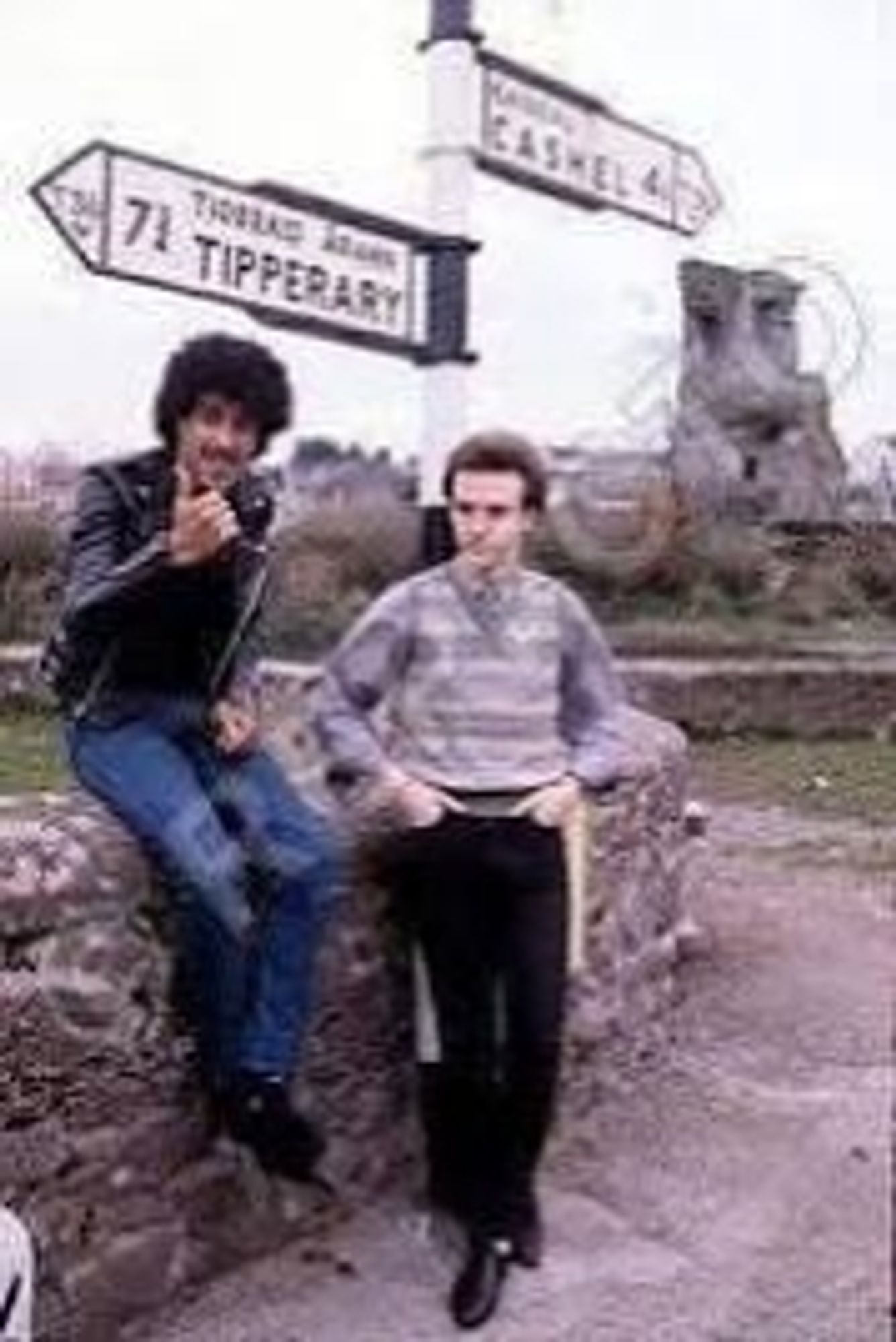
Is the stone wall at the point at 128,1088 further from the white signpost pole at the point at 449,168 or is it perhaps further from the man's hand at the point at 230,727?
the white signpost pole at the point at 449,168

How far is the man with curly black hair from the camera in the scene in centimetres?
411

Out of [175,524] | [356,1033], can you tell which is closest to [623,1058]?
[356,1033]

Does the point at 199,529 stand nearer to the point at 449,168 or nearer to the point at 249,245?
the point at 249,245

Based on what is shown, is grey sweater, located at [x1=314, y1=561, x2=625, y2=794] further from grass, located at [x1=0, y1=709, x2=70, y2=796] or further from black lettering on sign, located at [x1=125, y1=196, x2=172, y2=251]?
grass, located at [x1=0, y1=709, x2=70, y2=796]

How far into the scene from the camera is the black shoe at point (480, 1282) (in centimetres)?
418

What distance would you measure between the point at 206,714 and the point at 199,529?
400 mm

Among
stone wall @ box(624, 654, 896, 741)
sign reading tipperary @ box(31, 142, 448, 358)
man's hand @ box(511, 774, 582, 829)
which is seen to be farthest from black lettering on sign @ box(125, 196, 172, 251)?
stone wall @ box(624, 654, 896, 741)

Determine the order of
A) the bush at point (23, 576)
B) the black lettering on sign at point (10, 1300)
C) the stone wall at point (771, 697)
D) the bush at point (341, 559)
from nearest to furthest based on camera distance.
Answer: the black lettering on sign at point (10, 1300)
the stone wall at point (771, 697)
the bush at point (341, 559)
the bush at point (23, 576)

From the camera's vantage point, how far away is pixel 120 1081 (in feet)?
13.6

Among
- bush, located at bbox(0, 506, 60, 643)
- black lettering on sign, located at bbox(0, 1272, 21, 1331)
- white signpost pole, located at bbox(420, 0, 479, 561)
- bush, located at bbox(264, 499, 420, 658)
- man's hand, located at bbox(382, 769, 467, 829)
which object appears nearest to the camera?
black lettering on sign, located at bbox(0, 1272, 21, 1331)

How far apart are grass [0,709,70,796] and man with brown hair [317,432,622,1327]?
332 centimetres

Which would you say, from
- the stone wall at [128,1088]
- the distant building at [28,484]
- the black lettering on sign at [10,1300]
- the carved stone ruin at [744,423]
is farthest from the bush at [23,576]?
the black lettering on sign at [10,1300]

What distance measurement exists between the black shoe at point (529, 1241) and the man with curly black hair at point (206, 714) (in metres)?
0.39

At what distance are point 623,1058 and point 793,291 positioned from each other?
24.6 feet
